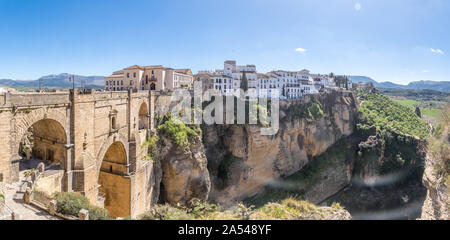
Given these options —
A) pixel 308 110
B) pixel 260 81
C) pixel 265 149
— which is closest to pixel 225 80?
pixel 260 81

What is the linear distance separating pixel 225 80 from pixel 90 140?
2920cm

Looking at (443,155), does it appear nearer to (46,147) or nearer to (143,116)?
(143,116)

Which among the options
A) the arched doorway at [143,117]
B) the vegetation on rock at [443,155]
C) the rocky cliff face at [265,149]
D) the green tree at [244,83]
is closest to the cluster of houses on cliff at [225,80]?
the green tree at [244,83]

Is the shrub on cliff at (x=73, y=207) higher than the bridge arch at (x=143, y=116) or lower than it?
lower

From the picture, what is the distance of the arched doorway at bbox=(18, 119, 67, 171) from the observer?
12.0m

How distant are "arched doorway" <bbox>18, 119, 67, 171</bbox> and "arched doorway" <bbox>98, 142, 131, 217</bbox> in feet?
15.8

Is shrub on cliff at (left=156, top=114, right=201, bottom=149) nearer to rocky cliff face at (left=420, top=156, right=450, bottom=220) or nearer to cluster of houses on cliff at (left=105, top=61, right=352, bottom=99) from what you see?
cluster of houses on cliff at (left=105, top=61, right=352, bottom=99)

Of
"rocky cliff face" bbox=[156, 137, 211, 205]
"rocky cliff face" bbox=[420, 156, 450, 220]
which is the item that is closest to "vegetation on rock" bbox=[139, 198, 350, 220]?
"rocky cliff face" bbox=[420, 156, 450, 220]

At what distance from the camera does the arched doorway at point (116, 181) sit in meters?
17.4

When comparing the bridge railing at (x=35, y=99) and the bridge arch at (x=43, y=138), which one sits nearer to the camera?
the bridge railing at (x=35, y=99)

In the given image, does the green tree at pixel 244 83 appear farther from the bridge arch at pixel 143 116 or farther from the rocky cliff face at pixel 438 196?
the rocky cliff face at pixel 438 196

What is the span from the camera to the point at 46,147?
1265 centimetres

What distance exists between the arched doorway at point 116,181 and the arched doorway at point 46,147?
190 inches

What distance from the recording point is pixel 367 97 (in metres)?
58.1
